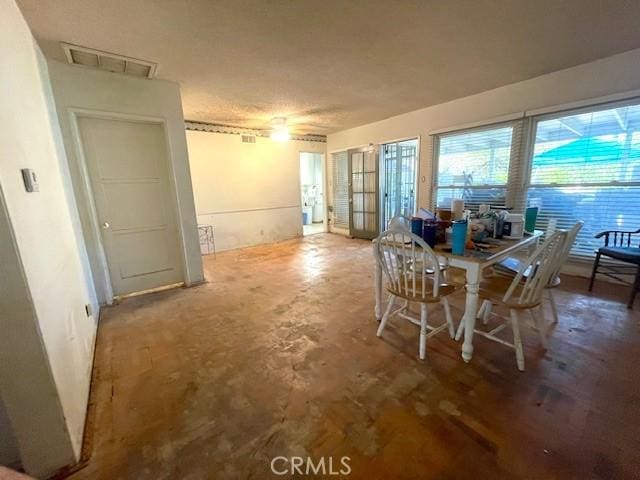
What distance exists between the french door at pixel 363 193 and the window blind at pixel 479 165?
1.42m

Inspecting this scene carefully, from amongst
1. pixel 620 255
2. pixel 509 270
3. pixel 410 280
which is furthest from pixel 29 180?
pixel 620 255

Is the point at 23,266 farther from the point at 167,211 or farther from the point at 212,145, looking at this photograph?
the point at 212,145

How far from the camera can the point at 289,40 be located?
2227mm

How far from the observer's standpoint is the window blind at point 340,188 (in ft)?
20.8

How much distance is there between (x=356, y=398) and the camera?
1575 mm

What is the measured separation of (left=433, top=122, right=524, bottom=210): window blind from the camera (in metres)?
3.62

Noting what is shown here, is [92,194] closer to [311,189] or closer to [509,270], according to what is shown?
[509,270]

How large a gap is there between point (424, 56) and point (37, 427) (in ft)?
12.1

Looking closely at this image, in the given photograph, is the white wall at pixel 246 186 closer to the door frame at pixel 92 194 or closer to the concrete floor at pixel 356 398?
the door frame at pixel 92 194

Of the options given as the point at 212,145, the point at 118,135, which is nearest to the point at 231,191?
the point at 212,145

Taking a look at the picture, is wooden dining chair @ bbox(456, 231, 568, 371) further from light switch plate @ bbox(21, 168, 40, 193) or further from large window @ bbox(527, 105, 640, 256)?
light switch plate @ bbox(21, 168, 40, 193)

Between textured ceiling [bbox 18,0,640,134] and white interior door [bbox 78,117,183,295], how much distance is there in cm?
72

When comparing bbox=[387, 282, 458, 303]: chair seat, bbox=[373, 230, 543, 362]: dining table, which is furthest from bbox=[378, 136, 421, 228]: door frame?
bbox=[387, 282, 458, 303]: chair seat

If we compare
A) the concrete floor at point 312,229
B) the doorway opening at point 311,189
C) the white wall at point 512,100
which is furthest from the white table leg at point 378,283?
the doorway opening at point 311,189
